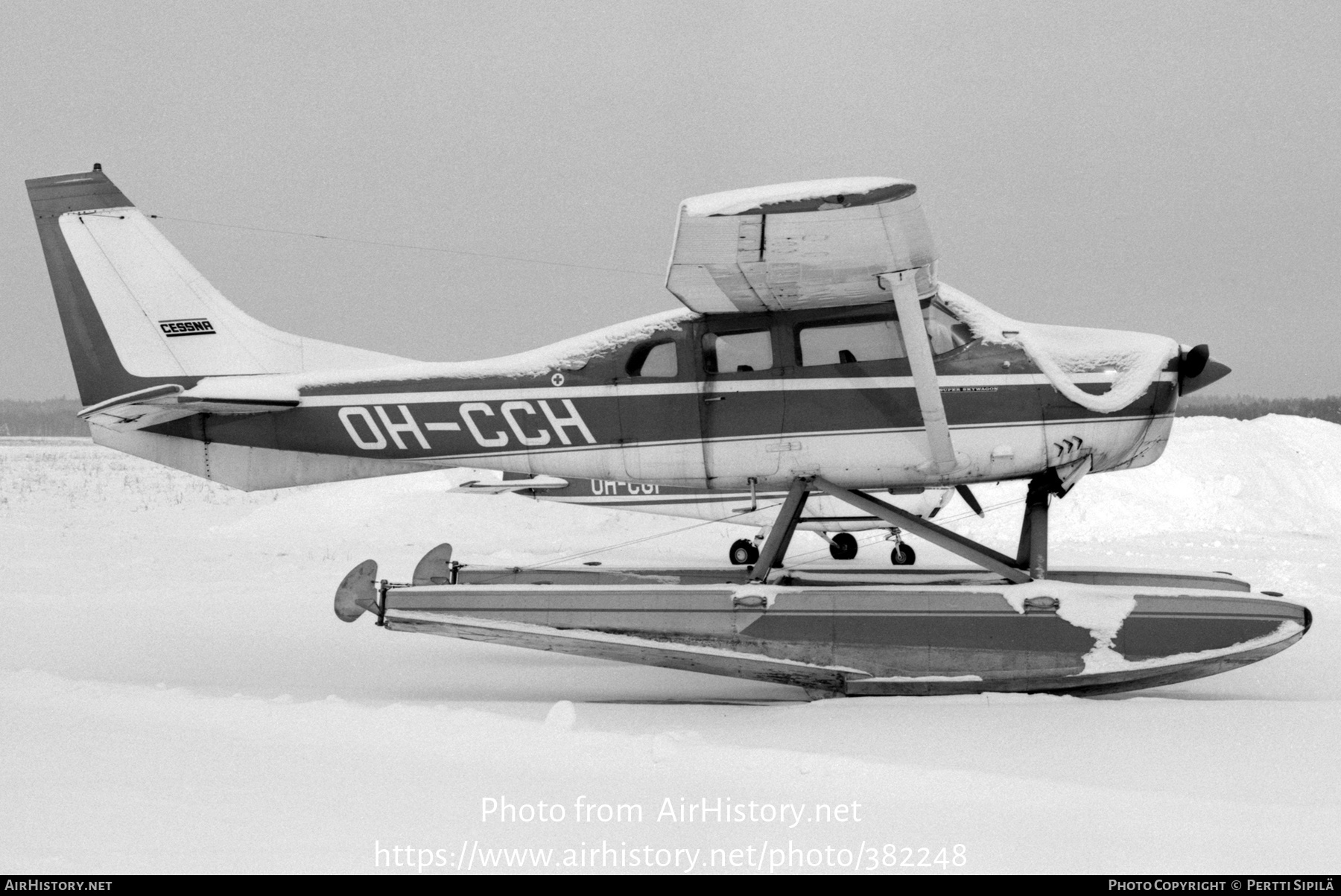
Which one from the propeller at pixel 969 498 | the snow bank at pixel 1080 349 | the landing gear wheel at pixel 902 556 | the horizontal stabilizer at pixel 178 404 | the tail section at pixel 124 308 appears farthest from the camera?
the landing gear wheel at pixel 902 556

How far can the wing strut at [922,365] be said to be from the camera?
564 cm

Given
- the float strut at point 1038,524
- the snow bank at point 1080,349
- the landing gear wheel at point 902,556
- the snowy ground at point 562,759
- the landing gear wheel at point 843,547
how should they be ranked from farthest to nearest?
the landing gear wheel at point 843,547 → the landing gear wheel at point 902,556 → the float strut at point 1038,524 → the snow bank at point 1080,349 → the snowy ground at point 562,759

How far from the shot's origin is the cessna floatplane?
17.8ft

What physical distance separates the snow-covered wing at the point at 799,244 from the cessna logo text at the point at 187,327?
3539mm

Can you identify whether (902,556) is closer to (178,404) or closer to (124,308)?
(178,404)

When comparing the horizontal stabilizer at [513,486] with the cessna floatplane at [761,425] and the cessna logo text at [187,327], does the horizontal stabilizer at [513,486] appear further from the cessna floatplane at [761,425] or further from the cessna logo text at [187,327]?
the cessna logo text at [187,327]

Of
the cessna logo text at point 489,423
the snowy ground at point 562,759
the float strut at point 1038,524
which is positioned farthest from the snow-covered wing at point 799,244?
the snowy ground at point 562,759

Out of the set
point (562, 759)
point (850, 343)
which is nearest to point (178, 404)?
point (562, 759)

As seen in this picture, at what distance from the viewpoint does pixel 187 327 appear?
6871mm

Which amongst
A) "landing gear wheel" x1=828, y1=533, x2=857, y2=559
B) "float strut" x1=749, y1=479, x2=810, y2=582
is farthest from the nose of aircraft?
"landing gear wheel" x1=828, y1=533, x2=857, y2=559

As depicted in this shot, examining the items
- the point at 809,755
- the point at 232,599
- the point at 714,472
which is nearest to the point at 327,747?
the point at 809,755

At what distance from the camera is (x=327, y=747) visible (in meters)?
4.45

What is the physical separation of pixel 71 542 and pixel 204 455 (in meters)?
7.65
